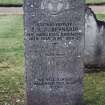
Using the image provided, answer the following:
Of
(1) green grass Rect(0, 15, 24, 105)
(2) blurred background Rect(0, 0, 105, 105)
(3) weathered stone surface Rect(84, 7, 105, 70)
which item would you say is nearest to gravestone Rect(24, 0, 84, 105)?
(2) blurred background Rect(0, 0, 105, 105)

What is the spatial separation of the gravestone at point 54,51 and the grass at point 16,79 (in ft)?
2.92

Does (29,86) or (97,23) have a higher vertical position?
(97,23)

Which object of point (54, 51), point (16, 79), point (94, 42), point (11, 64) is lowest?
point (16, 79)

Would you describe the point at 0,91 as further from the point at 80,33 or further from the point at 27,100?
the point at 80,33

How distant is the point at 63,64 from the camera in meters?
7.89

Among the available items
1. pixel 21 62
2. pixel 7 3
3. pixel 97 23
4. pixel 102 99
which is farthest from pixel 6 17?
pixel 102 99

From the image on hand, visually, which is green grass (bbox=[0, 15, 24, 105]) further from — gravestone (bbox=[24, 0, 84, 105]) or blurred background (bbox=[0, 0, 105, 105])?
gravestone (bbox=[24, 0, 84, 105])

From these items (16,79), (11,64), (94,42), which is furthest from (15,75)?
(94,42)

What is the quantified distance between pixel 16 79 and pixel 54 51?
286 centimetres

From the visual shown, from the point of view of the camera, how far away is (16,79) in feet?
34.4

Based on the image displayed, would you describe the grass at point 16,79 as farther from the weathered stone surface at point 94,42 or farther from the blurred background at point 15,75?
the weathered stone surface at point 94,42

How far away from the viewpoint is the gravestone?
760 centimetres

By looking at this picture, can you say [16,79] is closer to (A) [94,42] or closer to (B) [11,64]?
(B) [11,64]

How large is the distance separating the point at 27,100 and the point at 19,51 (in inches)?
207
